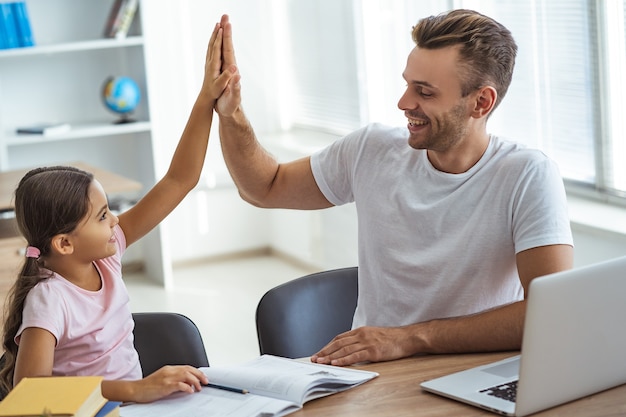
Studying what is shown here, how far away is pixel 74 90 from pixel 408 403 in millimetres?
4060

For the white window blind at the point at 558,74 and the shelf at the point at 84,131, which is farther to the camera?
the shelf at the point at 84,131

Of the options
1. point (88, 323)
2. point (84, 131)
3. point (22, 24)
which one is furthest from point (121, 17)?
point (88, 323)

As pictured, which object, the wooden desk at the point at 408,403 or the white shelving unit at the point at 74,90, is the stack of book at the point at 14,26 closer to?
the white shelving unit at the point at 74,90

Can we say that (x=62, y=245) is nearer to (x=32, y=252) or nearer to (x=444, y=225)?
(x=32, y=252)

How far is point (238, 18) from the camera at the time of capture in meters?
5.46

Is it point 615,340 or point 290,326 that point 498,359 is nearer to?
point 615,340

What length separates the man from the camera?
6.13ft

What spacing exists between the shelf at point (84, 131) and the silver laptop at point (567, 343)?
11.7ft

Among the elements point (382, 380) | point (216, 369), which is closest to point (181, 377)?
point (216, 369)

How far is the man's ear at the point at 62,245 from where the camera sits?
175 cm

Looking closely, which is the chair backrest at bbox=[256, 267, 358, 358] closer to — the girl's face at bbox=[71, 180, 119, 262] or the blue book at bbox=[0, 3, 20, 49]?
the girl's face at bbox=[71, 180, 119, 262]

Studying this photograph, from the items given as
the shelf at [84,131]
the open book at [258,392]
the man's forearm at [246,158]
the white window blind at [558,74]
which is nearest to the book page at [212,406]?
the open book at [258,392]

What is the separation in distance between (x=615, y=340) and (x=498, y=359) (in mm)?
290

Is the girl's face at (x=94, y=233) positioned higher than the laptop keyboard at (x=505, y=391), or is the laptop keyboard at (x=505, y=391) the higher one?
the girl's face at (x=94, y=233)
